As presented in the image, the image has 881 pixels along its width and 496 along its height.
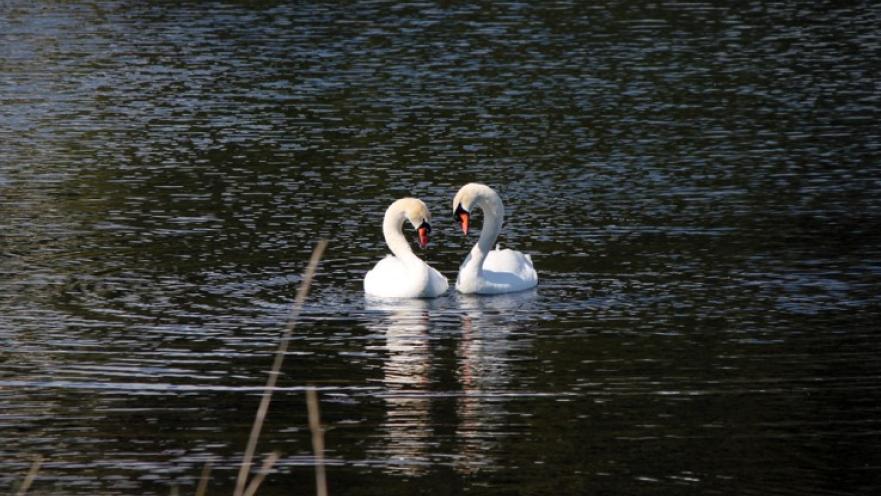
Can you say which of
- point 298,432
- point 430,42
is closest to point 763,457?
point 298,432

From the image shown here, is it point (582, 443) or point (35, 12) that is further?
point (35, 12)

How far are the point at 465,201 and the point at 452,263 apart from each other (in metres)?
1.04

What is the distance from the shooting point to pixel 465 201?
2148cm

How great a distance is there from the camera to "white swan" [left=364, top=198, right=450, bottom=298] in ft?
65.6

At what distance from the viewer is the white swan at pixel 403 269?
2000cm

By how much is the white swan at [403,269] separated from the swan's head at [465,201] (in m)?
0.56

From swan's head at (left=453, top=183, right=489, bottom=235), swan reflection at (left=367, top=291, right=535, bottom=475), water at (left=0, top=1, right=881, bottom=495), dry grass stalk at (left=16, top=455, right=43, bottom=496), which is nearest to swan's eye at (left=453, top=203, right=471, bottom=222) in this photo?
swan's head at (left=453, top=183, right=489, bottom=235)

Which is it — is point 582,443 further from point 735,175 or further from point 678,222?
point 735,175

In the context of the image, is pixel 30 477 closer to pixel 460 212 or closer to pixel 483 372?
pixel 483 372

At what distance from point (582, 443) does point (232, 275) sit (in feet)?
24.5

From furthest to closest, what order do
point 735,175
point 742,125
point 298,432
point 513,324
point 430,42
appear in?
point 430,42
point 742,125
point 735,175
point 513,324
point 298,432

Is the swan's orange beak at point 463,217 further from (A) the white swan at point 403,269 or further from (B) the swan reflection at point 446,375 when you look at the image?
(B) the swan reflection at point 446,375

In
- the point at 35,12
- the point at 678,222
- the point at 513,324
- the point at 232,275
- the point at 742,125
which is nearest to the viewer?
the point at 513,324

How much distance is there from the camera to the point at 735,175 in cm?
2703
